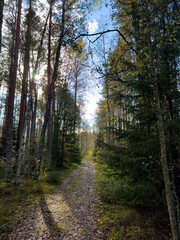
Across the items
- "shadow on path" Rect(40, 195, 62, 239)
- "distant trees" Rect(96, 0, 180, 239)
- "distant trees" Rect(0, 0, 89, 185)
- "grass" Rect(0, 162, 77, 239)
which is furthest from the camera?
"distant trees" Rect(0, 0, 89, 185)

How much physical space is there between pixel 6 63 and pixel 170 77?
1249 cm

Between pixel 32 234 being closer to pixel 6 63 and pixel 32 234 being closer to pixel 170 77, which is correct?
pixel 170 77

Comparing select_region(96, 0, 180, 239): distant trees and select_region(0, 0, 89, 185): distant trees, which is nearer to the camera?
select_region(96, 0, 180, 239): distant trees

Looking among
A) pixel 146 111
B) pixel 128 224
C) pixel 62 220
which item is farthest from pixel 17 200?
pixel 146 111

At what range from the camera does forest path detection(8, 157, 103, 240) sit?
369 cm

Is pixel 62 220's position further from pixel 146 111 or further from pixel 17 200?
pixel 146 111

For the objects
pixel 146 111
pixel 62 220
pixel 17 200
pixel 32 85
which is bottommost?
pixel 62 220

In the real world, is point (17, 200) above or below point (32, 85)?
below

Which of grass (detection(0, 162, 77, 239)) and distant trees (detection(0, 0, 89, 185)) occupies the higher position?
distant trees (detection(0, 0, 89, 185))

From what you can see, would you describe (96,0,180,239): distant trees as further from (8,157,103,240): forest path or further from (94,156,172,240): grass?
(8,157,103,240): forest path

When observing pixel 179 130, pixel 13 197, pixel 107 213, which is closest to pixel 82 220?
pixel 107 213

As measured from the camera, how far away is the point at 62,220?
445 centimetres

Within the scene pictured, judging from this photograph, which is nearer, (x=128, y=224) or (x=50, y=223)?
(x=128, y=224)

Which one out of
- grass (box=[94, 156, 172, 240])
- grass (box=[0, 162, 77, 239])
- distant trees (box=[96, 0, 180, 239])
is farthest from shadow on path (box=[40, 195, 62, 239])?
distant trees (box=[96, 0, 180, 239])
